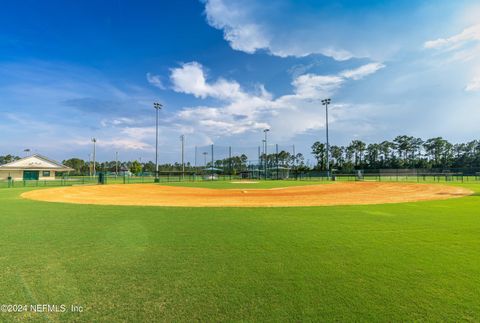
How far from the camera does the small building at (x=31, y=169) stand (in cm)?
5091

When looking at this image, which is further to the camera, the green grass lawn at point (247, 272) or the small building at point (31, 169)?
the small building at point (31, 169)

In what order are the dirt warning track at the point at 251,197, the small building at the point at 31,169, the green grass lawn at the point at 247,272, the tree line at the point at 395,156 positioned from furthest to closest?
1. the tree line at the point at 395,156
2. the small building at the point at 31,169
3. the dirt warning track at the point at 251,197
4. the green grass lawn at the point at 247,272

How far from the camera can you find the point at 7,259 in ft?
16.5

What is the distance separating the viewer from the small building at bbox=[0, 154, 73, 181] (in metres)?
50.9

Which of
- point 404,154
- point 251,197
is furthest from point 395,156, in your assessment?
point 251,197

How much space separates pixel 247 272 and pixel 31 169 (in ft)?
217

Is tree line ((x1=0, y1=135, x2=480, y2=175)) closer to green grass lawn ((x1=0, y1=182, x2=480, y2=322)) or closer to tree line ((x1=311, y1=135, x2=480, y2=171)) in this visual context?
tree line ((x1=311, y1=135, x2=480, y2=171))

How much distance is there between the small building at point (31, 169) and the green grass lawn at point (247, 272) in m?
55.5

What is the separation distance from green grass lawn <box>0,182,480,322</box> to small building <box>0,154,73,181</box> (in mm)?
55453

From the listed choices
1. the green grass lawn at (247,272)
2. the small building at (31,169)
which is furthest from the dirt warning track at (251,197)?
the small building at (31,169)

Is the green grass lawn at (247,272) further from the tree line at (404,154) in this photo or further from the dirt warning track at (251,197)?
the tree line at (404,154)

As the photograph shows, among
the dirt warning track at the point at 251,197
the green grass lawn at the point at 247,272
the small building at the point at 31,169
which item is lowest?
the dirt warning track at the point at 251,197

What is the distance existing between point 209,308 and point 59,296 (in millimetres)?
2201

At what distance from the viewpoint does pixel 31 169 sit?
53312 mm
